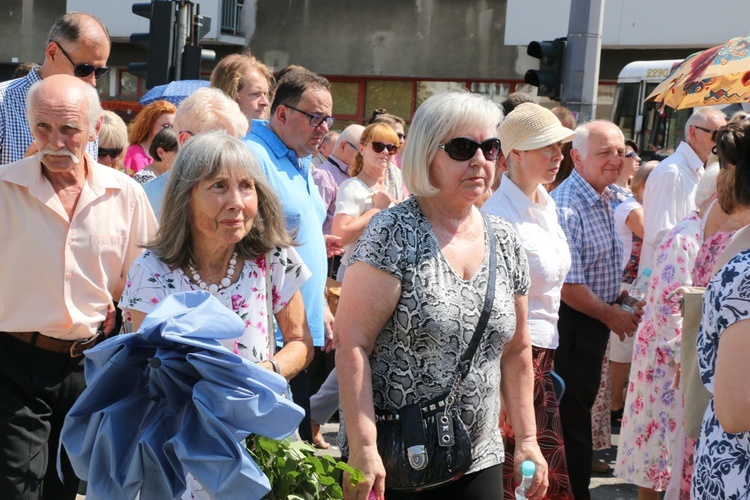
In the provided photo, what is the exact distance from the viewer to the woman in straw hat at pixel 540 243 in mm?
4789

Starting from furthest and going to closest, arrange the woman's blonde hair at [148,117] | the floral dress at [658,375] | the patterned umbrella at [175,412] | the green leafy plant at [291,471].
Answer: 1. the woman's blonde hair at [148,117]
2. the floral dress at [658,375]
3. the green leafy plant at [291,471]
4. the patterned umbrella at [175,412]

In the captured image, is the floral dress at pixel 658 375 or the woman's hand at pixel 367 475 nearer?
the woman's hand at pixel 367 475

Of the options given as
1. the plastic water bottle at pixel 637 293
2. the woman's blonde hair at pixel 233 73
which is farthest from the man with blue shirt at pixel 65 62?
the plastic water bottle at pixel 637 293

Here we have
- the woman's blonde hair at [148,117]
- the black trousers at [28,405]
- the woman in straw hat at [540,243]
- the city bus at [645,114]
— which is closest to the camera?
the black trousers at [28,405]

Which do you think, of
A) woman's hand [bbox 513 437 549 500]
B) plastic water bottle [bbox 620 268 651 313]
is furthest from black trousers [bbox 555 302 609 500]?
woman's hand [bbox 513 437 549 500]

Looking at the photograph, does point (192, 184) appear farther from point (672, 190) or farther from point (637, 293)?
point (672, 190)

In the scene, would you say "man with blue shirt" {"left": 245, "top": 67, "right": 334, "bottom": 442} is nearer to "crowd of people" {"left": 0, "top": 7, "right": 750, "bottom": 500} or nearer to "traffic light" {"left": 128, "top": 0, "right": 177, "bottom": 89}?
"crowd of people" {"left": 0, "top": 7, "right": 750, "bottom": 500}

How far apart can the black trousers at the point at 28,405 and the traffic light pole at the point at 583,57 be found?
6.93 metres

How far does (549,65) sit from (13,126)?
21.3ft

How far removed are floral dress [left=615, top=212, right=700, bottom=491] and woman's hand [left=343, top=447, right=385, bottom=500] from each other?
2.91m

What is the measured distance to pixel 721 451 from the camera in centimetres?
311

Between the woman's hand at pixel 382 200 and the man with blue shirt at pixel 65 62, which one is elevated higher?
the man with blue shirt at pixel 65 62

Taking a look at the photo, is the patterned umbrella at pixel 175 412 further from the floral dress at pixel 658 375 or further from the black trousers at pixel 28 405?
the floral dress at pixel 658 375

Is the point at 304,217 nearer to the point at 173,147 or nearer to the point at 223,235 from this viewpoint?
the point at 223,235
